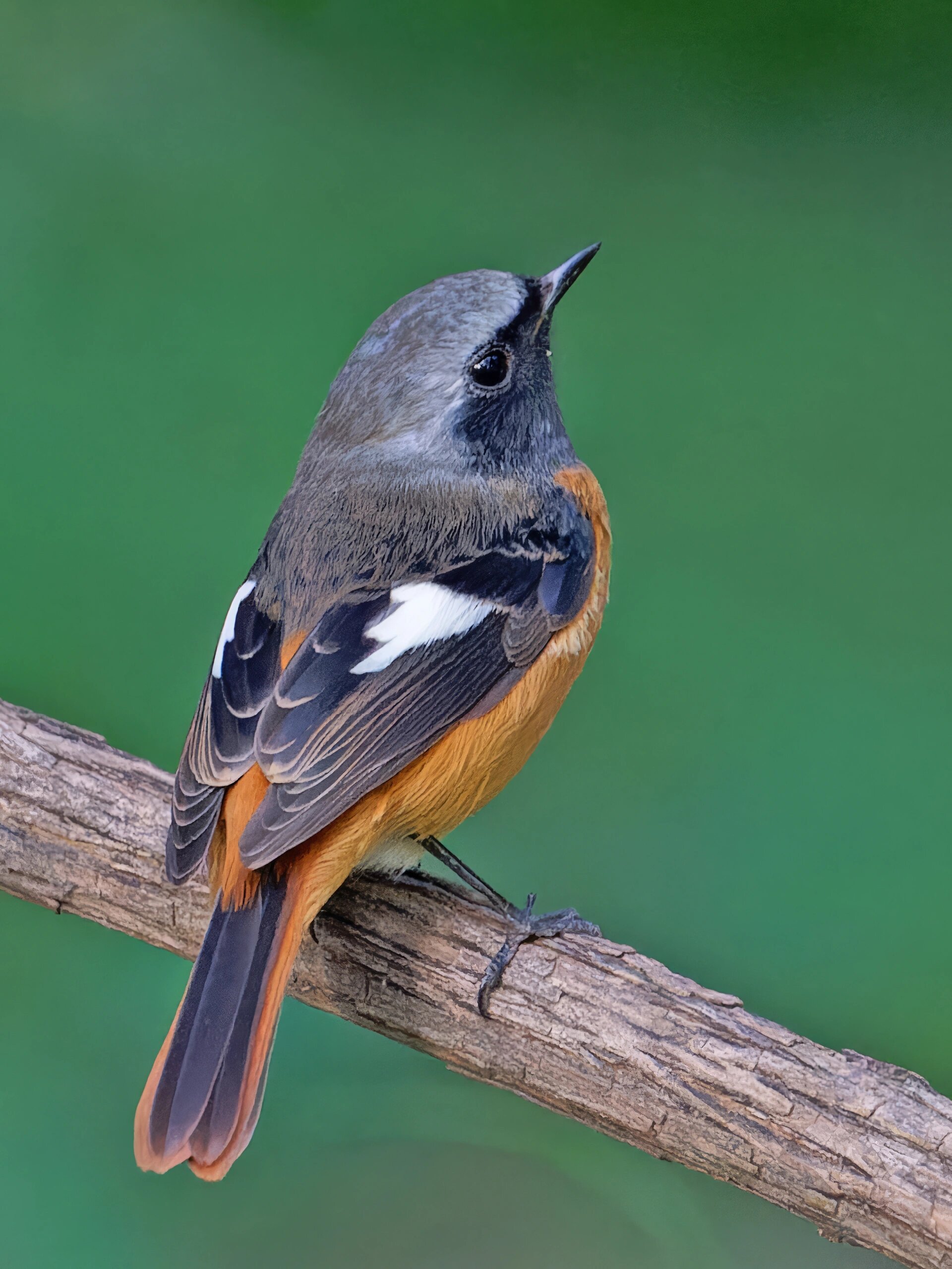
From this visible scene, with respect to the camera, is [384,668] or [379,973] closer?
[384,668]

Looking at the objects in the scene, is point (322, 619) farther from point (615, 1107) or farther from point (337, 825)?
point (615, 1107)

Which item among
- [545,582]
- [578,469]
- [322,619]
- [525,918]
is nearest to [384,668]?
[322,619]

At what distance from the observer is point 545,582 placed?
209cm

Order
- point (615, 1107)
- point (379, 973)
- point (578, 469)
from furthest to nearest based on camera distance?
point (578, 469) < point (379, 973) < point (615, 1107)

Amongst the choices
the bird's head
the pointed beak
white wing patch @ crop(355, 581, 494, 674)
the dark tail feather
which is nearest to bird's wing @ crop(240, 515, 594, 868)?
white wing patch @ crop(355, 581, 494, 674)

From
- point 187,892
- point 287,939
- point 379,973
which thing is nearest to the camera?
point 287,939

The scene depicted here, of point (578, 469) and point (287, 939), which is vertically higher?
point (578, 469)

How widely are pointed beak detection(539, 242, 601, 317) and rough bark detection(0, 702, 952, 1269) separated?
1129mm

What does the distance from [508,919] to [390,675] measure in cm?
52

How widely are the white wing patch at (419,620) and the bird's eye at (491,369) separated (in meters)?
0.46

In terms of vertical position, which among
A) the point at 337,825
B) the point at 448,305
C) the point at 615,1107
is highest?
the point at 448,305

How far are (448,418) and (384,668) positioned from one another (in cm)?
56

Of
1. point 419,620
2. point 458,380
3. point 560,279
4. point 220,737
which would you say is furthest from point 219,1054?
point 560,279

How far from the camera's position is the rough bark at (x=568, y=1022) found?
5.74 ft
